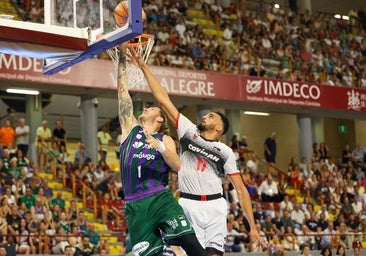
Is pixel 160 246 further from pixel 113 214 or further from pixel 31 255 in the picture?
pixel 113 214

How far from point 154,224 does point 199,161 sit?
1486 millimetres

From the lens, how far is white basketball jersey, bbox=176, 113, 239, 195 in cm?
921

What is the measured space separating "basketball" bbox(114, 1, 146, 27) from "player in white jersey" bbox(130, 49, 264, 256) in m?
1.21

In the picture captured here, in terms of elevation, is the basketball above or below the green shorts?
above

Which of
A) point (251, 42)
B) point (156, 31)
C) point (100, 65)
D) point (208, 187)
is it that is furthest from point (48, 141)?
point (208, 187)

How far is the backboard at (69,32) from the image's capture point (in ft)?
28.0

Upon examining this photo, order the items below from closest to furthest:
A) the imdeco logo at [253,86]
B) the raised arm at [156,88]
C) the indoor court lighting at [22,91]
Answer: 1. the raised arm at [156,88]
2. the indoor court lighting at [22,91]
3. the imdeco logo at [253,86]

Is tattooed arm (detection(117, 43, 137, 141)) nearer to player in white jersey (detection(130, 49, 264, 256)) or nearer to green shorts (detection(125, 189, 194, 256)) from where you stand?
player in white jersey (detection(130, 49, 264, 256))

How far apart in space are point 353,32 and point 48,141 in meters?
17.1

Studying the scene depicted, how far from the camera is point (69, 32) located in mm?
8922

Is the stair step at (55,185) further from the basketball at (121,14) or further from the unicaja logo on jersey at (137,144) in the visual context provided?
the unicaja logo on jersey at (137,144)

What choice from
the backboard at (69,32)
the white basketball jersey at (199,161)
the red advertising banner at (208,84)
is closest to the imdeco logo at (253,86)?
the red advertising banner at (208,84)

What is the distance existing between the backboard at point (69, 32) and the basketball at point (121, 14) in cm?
8

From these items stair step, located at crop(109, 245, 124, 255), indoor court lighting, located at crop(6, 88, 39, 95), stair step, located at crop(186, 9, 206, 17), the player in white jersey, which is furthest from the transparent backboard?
stair step, located at crop(186, 9, 206, 17)
